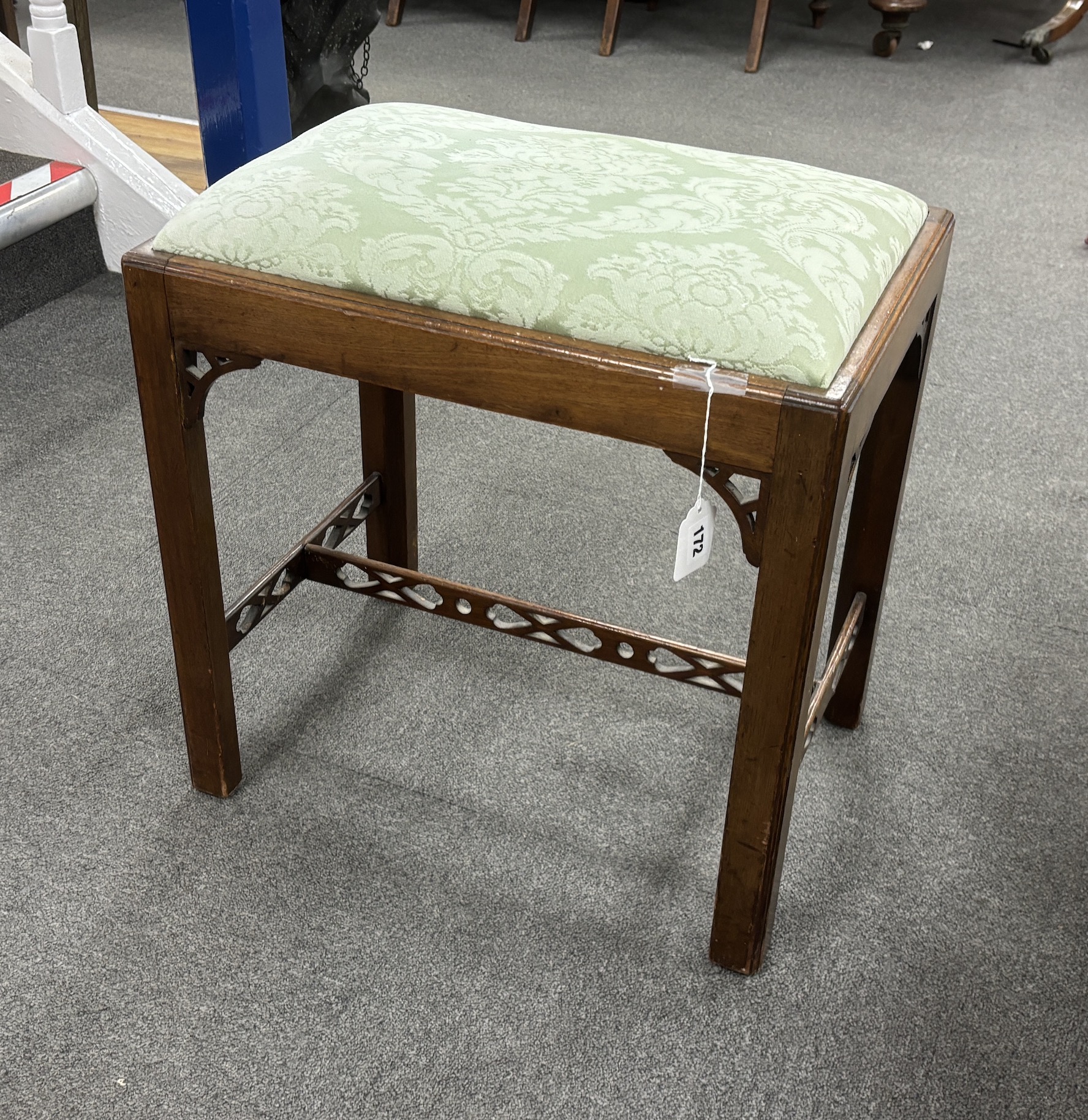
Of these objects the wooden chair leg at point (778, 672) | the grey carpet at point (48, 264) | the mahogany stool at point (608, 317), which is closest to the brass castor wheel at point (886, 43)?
the grey carpet at point (48, 264)

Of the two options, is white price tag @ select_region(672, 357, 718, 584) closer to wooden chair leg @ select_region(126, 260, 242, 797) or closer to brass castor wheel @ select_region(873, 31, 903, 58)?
wooden chair leg @ select_region(126, 260, 242, 797)

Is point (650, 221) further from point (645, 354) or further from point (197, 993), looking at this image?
point (197, 993)

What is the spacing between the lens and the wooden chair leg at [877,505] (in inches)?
42.4

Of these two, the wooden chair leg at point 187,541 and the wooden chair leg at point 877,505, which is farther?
the wooden chair leg at point 877,505

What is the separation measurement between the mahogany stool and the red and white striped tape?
1.09m

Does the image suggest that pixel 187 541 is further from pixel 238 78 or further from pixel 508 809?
pixel 238 78

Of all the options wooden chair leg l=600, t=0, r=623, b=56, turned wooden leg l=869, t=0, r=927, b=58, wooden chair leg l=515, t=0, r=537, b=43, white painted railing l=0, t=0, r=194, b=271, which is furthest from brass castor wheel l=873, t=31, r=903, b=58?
white painted railing l=0, t=0, r=194, b=271

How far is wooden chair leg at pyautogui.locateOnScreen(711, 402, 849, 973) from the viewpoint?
792 millimetres

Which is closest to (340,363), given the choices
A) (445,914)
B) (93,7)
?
(445,914)

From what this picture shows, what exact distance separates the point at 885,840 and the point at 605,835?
0.85 feet

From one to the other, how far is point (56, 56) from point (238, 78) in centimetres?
43

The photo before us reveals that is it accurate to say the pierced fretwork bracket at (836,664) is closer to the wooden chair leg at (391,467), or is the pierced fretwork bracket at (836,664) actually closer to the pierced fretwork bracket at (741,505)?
the pierced fretwork bracket at (741,505)

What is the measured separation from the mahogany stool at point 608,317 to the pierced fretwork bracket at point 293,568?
0.18 ft

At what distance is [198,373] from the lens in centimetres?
97
